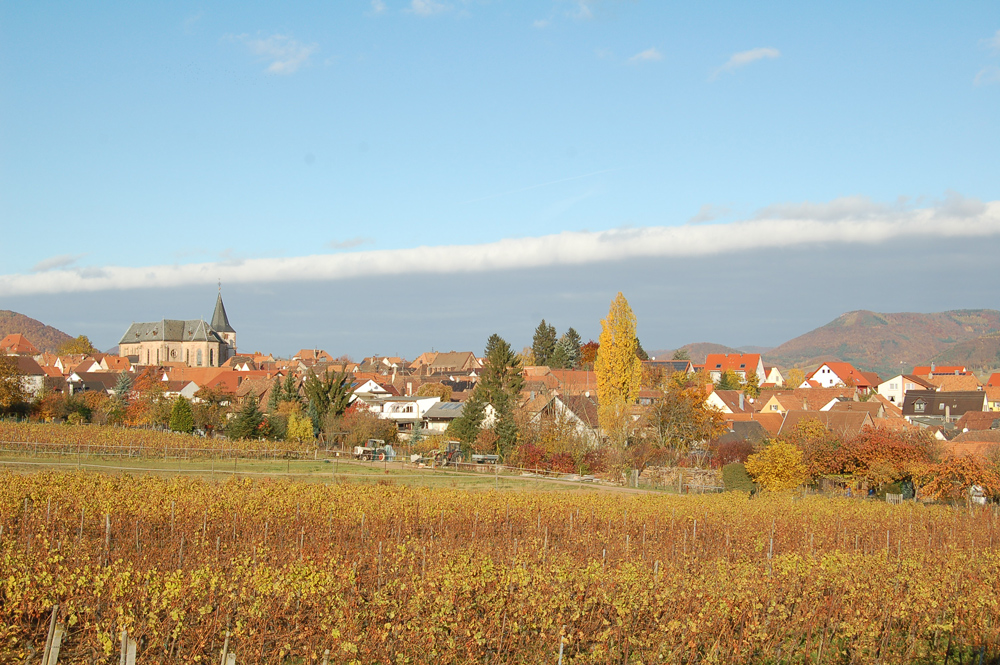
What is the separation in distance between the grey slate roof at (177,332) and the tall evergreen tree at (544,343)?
2661 inches

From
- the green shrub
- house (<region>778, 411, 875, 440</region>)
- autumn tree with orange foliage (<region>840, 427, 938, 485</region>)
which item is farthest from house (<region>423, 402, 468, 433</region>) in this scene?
autumn tree with orange foliage (<region>840, 427, 938, 485</region>)

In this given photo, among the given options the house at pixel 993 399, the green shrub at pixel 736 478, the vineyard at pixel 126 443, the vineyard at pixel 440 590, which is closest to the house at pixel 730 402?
the house at pixel 993 399

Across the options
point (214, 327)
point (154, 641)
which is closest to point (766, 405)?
point (154, 641)

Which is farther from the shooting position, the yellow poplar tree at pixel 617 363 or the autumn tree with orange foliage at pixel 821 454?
the yellow poplar tree at pixel 617 363

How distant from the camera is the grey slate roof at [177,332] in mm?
152375

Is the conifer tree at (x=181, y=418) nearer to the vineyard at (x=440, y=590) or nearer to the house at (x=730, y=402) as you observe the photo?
the vineyard at (x=440, y=590)

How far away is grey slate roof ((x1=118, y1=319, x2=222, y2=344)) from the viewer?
152 meters

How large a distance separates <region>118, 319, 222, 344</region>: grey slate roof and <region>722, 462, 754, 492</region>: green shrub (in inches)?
5078

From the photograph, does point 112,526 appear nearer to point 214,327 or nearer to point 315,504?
point 315,504

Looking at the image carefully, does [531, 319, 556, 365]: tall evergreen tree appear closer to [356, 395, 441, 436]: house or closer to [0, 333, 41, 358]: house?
[356, 395, 441, 436]: house

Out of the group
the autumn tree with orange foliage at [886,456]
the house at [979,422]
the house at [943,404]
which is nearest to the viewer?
the autumn tree with orange foliage at [886,456]

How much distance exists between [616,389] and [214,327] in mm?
131957

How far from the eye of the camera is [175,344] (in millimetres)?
153500

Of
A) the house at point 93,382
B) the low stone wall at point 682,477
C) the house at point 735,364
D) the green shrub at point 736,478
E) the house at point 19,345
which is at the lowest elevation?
the low stone wall at point 682,477
